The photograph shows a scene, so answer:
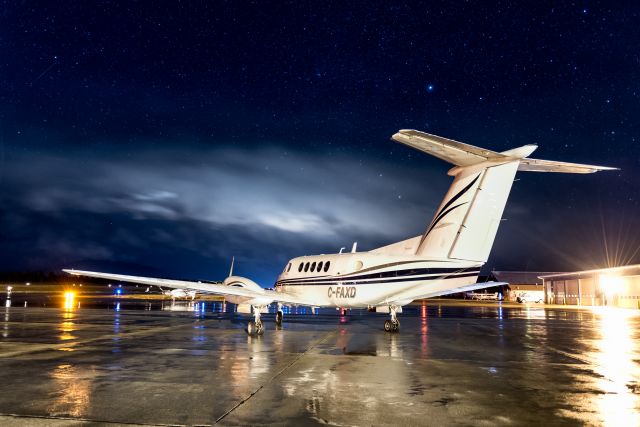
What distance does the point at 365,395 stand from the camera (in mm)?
7574

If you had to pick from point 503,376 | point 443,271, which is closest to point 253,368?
point 503,376

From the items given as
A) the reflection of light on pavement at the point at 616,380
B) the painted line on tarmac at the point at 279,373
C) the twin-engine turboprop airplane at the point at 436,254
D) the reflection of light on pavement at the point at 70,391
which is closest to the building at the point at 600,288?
the reflection of light on pavement at the point at 616,380

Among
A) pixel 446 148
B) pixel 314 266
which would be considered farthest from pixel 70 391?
pixel 314 266

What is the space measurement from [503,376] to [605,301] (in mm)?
49733

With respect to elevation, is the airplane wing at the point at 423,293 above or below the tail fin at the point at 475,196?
below

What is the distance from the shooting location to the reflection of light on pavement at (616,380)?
6.42 meters

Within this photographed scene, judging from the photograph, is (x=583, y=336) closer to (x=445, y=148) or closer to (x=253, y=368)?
(x=445, y=148)

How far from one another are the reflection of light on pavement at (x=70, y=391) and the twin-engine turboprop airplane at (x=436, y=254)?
5453 mm

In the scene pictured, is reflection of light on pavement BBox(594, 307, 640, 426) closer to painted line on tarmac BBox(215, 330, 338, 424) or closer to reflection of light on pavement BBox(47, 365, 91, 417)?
painted line on tarmac BBox(215, 330, 338, 424)

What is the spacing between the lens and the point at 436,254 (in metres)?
15.6

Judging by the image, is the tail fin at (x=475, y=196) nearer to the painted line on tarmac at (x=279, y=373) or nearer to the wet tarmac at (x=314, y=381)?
the wet tarmac at (x=314, y=381)

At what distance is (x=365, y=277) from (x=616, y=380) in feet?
31.2

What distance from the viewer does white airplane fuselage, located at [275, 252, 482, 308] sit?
15531 millimetres

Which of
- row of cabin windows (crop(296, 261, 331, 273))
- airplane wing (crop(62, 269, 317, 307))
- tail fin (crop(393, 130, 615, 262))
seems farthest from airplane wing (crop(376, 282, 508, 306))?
airplane wing (crop(62, 269, 317, 307))
